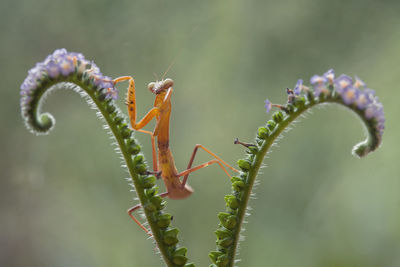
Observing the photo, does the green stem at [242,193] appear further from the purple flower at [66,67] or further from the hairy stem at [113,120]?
the purple flower at [66,67]

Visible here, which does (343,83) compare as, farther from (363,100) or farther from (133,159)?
(133,159)

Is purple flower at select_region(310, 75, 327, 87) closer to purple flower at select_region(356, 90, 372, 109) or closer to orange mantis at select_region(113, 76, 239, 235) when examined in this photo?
purple flower at select_region(356, 90, 372, 109)

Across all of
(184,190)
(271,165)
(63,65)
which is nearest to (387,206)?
(271,165)

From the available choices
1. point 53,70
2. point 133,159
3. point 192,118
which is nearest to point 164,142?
point 133,159

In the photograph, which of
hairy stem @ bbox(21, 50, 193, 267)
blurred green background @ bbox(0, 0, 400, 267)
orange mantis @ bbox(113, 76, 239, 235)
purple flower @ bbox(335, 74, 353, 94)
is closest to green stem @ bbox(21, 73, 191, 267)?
hairy stem @ bbox(21, 50, 193, 267)

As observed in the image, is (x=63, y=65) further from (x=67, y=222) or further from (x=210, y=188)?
(x=67, y=222)

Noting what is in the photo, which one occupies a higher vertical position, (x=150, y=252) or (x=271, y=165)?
(x=271, y=165)
